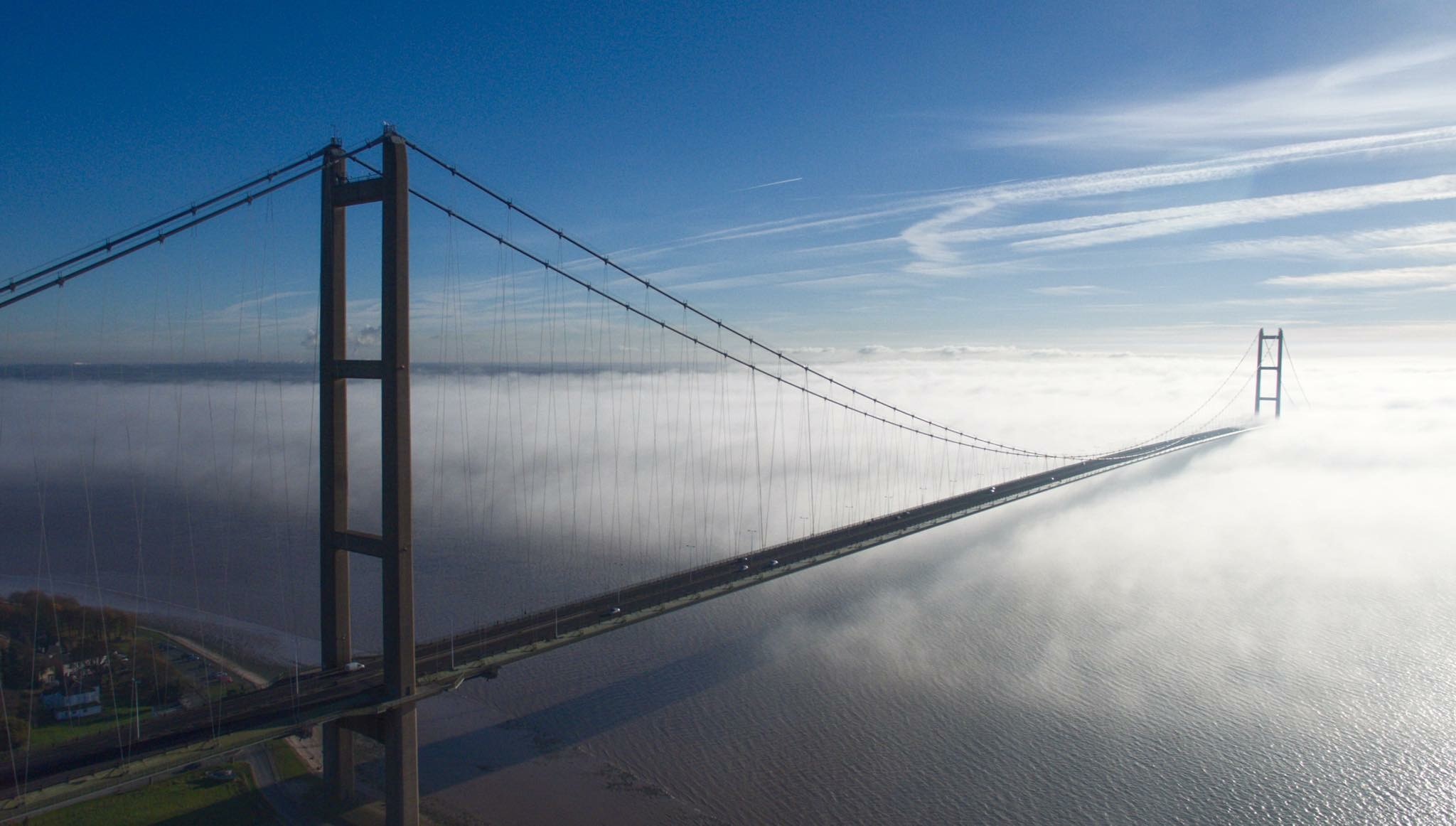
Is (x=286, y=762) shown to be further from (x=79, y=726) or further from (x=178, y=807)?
(x=79, y=726)

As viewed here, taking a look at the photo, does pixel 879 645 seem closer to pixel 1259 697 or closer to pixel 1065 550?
pixel 1259 697

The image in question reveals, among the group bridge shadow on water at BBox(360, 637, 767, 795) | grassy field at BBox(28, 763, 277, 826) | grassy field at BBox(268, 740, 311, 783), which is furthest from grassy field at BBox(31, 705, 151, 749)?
bridge shadow on water at BBox(360, 637, 767, 795)

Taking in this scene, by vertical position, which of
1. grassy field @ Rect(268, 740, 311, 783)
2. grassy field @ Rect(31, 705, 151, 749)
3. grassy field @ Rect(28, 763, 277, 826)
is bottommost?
Answer: grassy field @ Rect(268, 740, 311, 783)

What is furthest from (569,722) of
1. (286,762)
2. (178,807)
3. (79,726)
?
(79,726)

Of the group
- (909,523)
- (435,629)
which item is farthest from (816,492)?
(435,629)

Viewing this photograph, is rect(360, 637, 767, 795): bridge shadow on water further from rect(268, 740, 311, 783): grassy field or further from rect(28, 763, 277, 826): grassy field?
rect(28, 763, 277, 826): grassy field

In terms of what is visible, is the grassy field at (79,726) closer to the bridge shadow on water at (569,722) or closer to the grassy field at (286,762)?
the grassy field at (286,762)

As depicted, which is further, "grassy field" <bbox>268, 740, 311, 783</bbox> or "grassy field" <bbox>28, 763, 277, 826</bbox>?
"grassy field" <bbox>268, 740, 311, 783</bbox>
